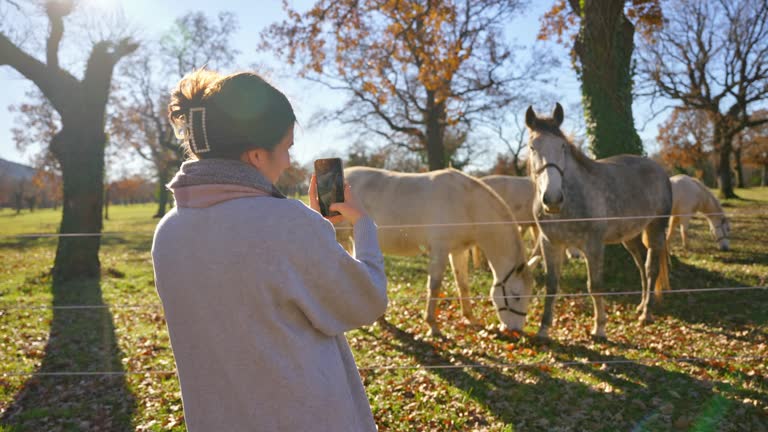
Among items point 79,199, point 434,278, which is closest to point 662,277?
point 434,278

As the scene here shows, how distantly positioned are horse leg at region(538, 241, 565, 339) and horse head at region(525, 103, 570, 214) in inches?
33.0

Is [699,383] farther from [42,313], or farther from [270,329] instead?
[42,313]

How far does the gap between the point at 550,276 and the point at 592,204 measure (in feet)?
3.39

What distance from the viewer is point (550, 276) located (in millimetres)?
6125

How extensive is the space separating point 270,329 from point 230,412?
0.32 m

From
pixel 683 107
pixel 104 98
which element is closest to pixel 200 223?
pixel 104 98

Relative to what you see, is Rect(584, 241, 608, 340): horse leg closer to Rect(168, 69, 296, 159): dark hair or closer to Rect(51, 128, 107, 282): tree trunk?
Rect(168, 69, 296, 159): dark hair

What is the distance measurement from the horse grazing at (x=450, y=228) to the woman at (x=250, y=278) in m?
4.28

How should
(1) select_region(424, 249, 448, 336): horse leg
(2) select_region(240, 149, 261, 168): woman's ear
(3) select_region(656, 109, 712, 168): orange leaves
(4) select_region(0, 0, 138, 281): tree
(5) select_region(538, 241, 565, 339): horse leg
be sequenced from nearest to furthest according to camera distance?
1. (2) select_region(240, 149, 261, 168): woman's ear
2. (5) select_region(538, 241, 565, 339): horse leg
3. (1) select_region(424, 249, 448, 336): horse leg
4. (4) select_region(0, 0, 138, 281): tree
5. (3) select_region(656, 109, 712, 168): orange leaves

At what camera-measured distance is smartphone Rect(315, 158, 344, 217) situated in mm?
1792

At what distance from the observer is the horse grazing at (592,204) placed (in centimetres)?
544

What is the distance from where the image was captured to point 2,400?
5008 mm

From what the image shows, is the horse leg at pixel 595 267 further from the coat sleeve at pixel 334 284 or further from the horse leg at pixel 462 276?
the coat sleeve at pixel 334 284

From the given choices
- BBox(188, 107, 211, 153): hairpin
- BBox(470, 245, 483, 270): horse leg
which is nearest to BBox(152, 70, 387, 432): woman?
BBox(188, 107, 211, 153): hairpin
